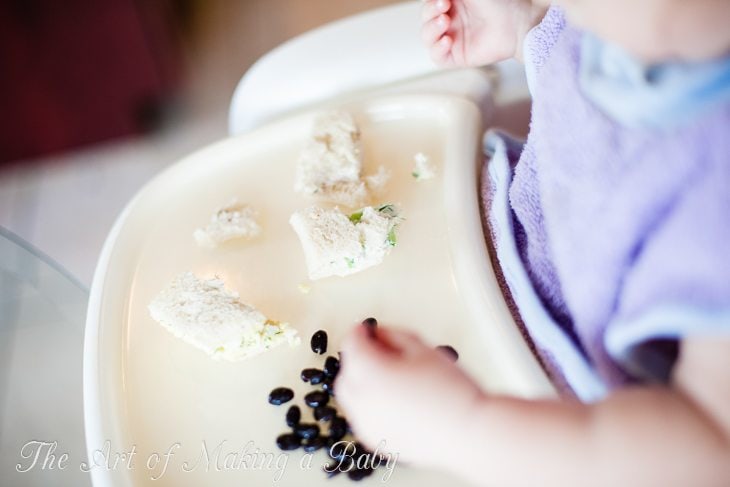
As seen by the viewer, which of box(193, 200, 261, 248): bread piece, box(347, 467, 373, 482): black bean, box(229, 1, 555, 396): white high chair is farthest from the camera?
box(229, 1, 555, 396): white high chair

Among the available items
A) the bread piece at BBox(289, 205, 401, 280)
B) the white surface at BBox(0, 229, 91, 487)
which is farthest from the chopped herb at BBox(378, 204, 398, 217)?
the white surface at BBox(0, 229, 91, 487)

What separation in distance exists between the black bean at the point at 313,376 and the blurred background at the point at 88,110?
2.67ft

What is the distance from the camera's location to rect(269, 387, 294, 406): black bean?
455 millimetres

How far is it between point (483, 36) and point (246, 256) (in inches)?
10.6

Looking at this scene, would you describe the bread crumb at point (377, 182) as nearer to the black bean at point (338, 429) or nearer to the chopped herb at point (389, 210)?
the chopped herb at point (389, 210)

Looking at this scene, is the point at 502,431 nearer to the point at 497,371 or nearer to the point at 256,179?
the point at 497,371

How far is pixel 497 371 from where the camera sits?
0.45m

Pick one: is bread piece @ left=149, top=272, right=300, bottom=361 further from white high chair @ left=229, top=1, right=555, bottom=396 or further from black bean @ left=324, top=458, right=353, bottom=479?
white high chair @ left=229, top=1, right=555, bottom=396

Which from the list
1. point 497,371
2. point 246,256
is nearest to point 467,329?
point 497,371

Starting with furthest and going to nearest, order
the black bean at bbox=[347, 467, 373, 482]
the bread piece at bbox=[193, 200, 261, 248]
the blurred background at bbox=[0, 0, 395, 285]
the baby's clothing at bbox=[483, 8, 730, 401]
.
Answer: the blurred background at bbox=[0, 0, 395, 285], the bread piece at bbox=[193, 200, 261, 248], the black bean at bbox=[347, 467, 373, 482], the baby's clothing at bbox=[483, 8, 730, 401]

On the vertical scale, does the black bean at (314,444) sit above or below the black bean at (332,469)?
above

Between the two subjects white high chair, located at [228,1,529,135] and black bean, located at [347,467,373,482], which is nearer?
black bean, located at [347,467,373,482]

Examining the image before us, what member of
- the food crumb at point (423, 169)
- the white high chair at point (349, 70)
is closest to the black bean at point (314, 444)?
the food crumb at point (423, 169)

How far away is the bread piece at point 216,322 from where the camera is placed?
47 centimetres
